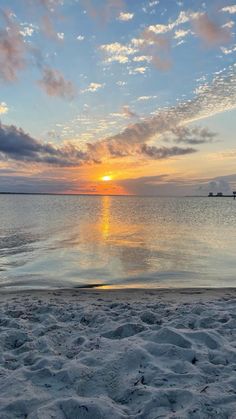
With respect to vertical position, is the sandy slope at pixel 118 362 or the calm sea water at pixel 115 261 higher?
the sandy slope at pixel 118 362

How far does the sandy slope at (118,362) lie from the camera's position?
13.5 ft

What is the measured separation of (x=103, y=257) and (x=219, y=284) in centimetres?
741

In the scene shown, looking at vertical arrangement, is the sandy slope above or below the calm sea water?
above

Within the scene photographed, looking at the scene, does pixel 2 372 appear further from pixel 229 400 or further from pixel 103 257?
pixel 103 257

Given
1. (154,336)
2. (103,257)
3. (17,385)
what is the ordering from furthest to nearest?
1. (103,257)
2. (154,336)
3. (17,385)

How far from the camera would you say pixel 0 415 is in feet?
13.0

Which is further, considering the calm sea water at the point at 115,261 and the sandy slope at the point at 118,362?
the calm sea water at the point at 115,261

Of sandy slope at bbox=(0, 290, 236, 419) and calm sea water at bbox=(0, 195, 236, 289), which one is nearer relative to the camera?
sandy slope at bbox=(0, 290, 236, 419)

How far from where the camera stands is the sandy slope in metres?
4.11

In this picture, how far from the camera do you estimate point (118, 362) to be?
513cm

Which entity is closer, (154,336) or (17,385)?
(17,385)

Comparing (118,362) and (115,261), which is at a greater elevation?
(118,362)

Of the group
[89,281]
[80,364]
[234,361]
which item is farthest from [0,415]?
[89,281]

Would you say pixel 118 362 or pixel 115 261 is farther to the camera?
pixel 115 261
